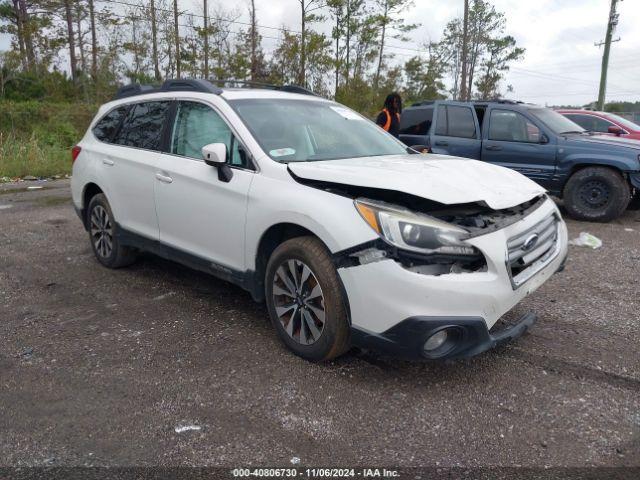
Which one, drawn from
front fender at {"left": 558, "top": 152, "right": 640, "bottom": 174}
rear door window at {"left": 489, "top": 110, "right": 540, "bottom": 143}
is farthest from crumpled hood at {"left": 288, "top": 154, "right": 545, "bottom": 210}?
rear door window at {"left": 489, "top": 110, "right": 540, "bottom": 143}

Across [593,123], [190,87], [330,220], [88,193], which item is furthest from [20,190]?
[593,123]

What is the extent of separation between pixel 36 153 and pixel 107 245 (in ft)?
37.4

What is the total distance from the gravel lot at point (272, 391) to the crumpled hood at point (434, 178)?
1060 mm

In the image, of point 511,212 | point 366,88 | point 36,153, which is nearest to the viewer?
point 511,212

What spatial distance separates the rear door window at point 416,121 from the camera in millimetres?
8938

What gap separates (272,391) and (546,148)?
6.42 m

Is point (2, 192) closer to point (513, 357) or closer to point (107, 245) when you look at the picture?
point (107, 245)

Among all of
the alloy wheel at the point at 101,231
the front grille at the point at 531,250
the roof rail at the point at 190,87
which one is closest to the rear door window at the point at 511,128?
the roof rail at the point at 190,87

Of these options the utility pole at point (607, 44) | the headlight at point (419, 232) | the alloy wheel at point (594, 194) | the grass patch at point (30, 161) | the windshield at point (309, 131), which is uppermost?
the utility pole at point (607, 44)

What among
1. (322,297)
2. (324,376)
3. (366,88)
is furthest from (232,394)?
(366,88)

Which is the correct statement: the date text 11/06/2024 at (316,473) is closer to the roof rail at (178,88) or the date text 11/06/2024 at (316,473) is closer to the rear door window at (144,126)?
the roof rail at (178,88)

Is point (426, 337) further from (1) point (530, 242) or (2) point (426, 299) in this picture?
(1) point (530, 242)

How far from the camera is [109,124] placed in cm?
523

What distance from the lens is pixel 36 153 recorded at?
1473 cm
